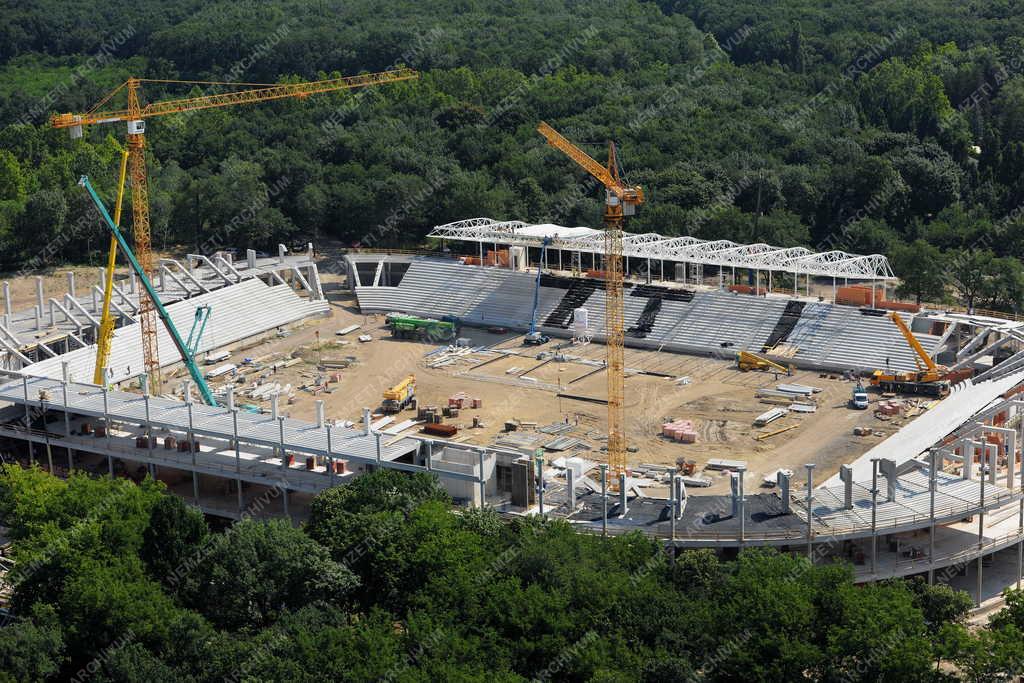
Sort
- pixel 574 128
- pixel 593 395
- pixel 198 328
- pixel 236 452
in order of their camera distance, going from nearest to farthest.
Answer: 1. pixel 236 452
2. pixel 593 395
3. pixel 198 328
4. pixel 574 128

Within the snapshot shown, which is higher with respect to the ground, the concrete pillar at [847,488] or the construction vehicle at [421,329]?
the concrete pillar at [847,488]

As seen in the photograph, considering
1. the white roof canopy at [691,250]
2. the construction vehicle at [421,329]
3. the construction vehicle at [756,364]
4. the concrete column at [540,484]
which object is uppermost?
the white roof canopy at [691,250]

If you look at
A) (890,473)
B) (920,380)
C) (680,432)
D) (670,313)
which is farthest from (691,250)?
(890,473)

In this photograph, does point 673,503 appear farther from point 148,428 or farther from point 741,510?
point 148,428

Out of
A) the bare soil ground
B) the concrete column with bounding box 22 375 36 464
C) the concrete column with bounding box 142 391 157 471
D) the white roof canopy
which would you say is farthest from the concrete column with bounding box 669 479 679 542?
the white roof canopy

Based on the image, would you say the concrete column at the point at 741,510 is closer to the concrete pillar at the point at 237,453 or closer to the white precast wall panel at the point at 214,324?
the concrete pillar at the point at 237,453

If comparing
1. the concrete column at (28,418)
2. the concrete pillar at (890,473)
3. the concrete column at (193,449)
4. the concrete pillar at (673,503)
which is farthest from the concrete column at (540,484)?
the concrete column at (28,418)

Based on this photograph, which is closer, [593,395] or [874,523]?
[874,523]
